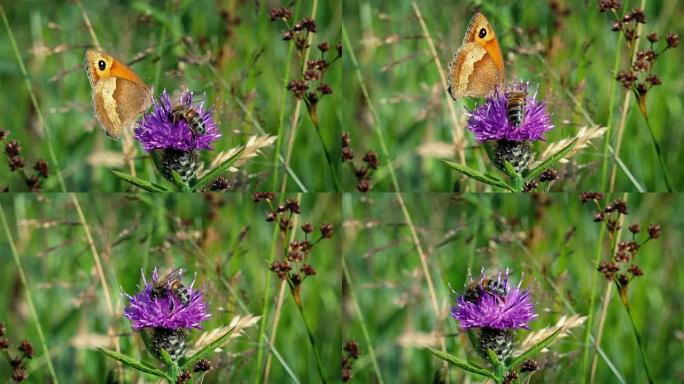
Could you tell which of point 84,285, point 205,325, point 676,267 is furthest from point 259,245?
point 676,267

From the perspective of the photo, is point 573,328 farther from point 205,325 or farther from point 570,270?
point 205,325

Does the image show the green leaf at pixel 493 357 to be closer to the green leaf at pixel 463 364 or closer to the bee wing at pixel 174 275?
the green leaf at pixel 463 364

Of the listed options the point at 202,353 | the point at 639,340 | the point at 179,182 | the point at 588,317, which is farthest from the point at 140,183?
the point at 639,340

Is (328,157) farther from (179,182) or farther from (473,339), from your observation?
(473,339)

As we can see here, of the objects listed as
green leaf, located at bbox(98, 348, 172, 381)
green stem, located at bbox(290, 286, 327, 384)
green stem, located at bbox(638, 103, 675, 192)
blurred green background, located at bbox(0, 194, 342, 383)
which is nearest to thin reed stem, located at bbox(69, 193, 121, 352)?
blurred green background, located at bbox(0, 194, 342, 383)

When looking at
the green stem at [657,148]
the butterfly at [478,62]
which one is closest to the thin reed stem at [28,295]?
the butterfly at [478,62]

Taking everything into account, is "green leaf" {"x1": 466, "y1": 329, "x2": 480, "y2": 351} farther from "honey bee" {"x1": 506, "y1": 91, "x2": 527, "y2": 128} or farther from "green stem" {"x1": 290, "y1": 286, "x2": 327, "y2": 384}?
"honey bee" {"x1": 506, "y1": 91, "x2": 527, "y2": 128}
